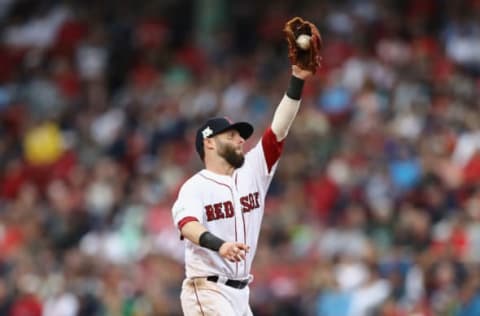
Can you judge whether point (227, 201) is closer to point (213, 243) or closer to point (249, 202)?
point (249, 202)

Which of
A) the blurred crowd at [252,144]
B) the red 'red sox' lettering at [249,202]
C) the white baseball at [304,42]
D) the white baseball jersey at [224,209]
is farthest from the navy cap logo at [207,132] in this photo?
the blurred crowd at [252,144]

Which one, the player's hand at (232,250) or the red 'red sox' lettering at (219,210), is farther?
the red 'red sox' lettering at (219,210)

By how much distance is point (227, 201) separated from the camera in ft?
27.5

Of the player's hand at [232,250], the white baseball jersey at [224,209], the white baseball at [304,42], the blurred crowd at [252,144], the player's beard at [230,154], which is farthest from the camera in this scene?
the blurred crowd at [252,144]

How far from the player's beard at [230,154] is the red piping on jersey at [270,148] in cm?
22

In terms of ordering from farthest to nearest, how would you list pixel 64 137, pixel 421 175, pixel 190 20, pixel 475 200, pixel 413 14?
pixel 190 20 → pixel 64 137 → pixel 413 14 → pixel 421 175 → pixel 475 200

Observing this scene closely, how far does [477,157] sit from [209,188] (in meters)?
5.87

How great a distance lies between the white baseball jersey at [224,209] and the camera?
8.29 meters

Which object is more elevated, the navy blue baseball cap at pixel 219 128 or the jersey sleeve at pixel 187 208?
the navy blue baseball cap at pixel 219 128

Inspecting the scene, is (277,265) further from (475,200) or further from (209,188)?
(209,188)

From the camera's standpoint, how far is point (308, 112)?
52.0 ft

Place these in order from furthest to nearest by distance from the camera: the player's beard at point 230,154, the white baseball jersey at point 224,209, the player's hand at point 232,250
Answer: the player's beard at point 230,154 → the white baseball jersey at point 224,209 → the player's hand at point 232,250

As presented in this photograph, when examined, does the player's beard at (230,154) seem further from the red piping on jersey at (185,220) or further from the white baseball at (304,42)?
the white baseball at (304,42)

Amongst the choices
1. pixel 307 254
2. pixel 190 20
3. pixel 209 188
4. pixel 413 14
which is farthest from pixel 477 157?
pixel 190 20
